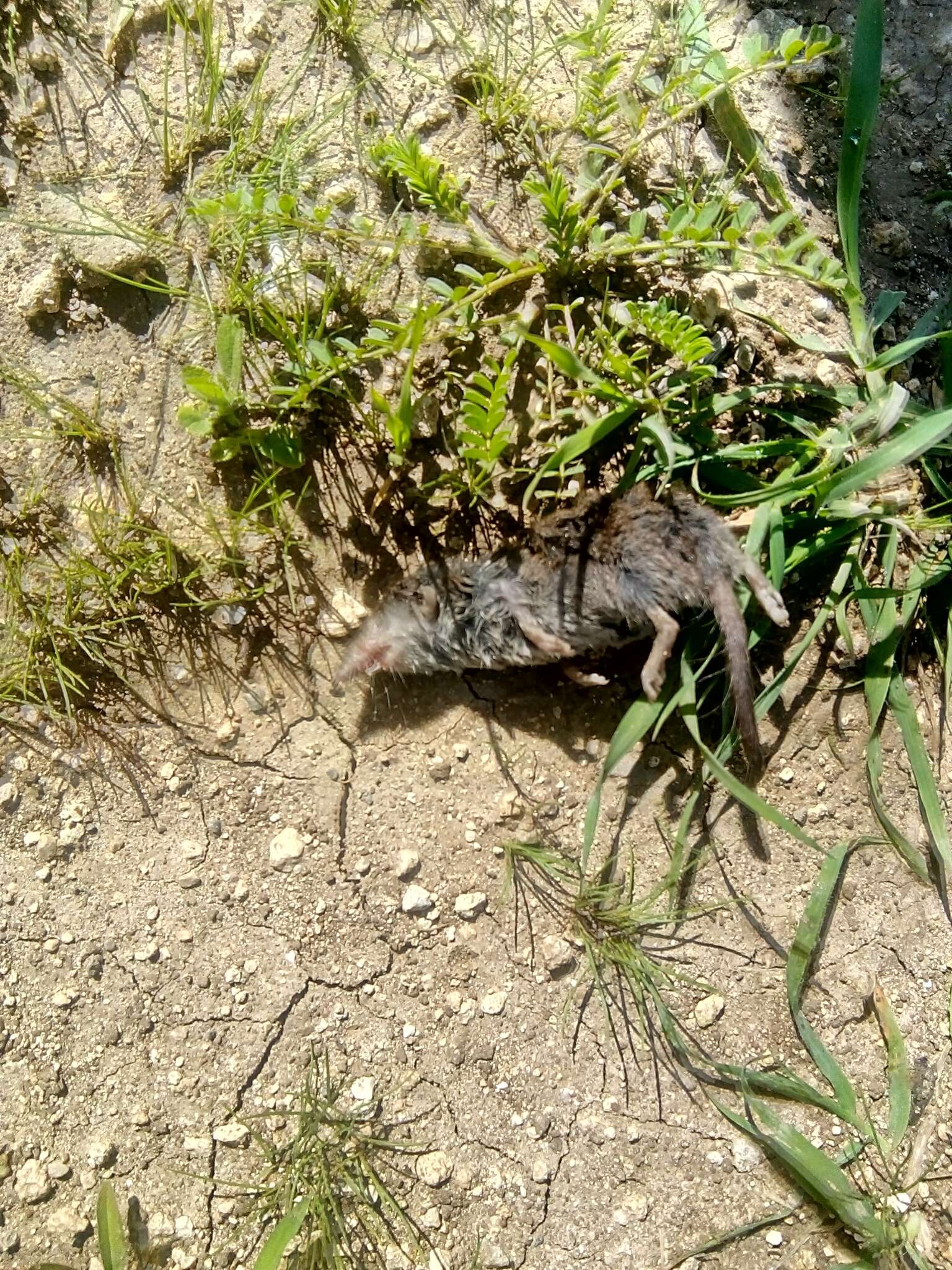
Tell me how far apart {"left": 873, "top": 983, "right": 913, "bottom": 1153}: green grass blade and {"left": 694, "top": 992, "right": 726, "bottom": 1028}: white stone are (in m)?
0.48

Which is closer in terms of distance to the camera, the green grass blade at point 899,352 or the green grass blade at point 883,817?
the green grass blade at point 899,352

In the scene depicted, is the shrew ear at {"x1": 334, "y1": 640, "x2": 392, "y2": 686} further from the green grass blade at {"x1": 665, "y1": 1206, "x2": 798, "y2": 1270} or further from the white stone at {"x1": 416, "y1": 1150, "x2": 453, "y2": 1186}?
the green grass blade at {"x1": 665, "y1": 1206, "x2": 798, "y2": 1270}

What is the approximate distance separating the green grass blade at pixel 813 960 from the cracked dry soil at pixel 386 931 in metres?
0.05

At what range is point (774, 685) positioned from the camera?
8.95ft

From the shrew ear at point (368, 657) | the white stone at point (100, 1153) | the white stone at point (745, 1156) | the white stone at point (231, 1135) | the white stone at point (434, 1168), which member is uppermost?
the shrew ear at point (368, 657)

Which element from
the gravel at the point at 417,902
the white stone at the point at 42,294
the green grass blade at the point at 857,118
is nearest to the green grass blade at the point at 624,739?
the gravel at the point at 417,902

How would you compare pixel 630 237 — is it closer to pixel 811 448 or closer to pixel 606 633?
pixel 811 448

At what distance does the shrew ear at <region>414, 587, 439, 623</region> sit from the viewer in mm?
2707

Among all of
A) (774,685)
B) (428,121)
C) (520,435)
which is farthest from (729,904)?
(428,121)

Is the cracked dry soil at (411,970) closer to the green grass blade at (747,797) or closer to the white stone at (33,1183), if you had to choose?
the white stone at (33,1183)

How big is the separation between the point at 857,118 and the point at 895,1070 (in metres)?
2.92

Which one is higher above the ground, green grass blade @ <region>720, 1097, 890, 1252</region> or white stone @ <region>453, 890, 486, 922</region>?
white stone @ <region>453, 890, 486, 922</region>

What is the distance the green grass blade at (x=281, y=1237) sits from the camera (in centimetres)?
255

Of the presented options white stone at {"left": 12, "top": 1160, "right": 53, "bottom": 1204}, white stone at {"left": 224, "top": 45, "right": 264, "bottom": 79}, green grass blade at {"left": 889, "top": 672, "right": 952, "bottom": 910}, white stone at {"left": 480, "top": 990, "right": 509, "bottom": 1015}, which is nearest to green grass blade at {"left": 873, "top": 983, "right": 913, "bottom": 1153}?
green grass blade at {"left": 889, "top": 672, "right": 952, "bottom": 910}
